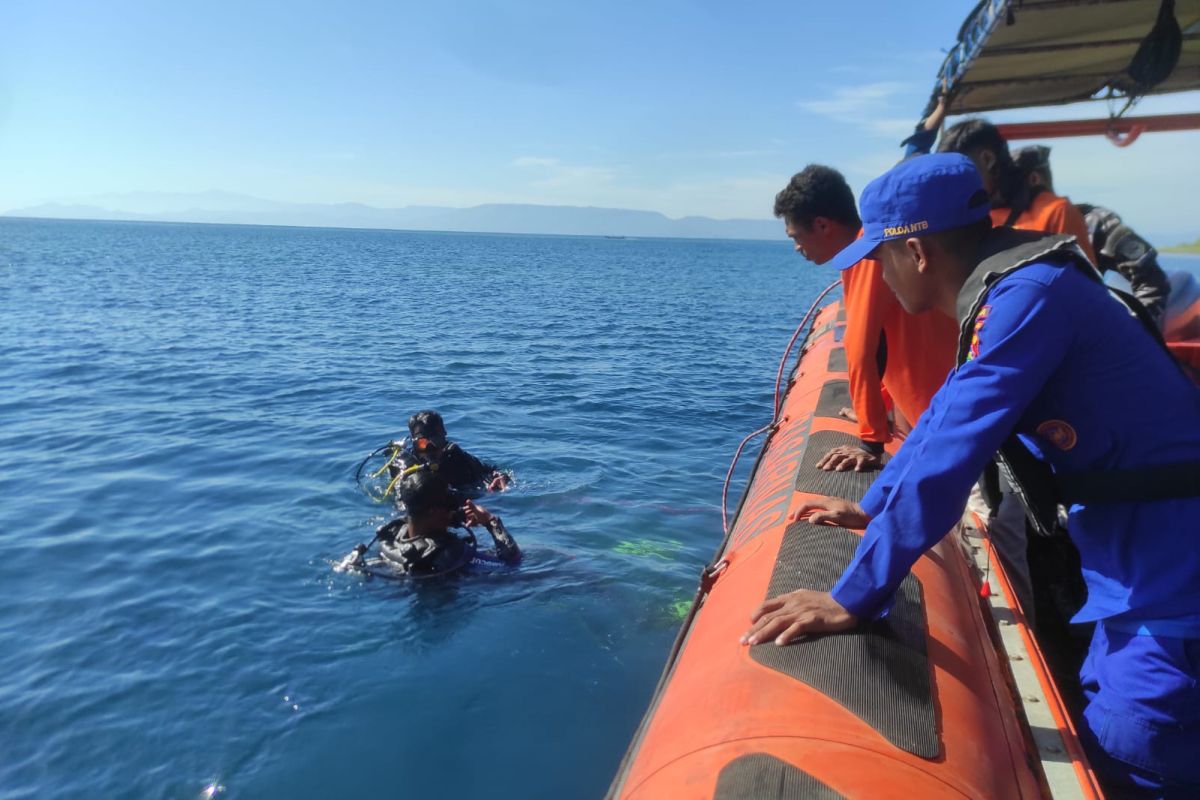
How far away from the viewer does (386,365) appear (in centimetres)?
1647

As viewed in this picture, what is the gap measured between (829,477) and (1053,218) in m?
1.56

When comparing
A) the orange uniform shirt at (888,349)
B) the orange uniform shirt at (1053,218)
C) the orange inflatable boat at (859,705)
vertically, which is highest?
the orange uniform shirt at (1053,218)

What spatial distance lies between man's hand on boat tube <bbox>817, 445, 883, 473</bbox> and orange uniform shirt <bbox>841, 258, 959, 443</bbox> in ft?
0.29

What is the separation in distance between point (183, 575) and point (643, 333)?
58.1ft

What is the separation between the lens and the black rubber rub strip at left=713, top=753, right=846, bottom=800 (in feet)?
5.95

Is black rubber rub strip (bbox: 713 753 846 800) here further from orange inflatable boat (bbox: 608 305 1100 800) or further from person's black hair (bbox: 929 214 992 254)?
person's black hair (bbox: 929 214 992 254)

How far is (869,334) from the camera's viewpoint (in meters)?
3.56

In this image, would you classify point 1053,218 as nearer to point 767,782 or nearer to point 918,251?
point 918,251

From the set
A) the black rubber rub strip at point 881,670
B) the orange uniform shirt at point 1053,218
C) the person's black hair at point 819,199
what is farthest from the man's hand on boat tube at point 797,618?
the person's black hair at point 819,199

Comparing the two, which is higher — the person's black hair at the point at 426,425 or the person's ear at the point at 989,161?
the person's ear at the point at 989,161

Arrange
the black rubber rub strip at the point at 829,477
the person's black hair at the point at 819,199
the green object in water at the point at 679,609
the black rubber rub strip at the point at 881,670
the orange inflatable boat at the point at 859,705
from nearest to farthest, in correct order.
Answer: the orange inflatable boat at the point at 859,705, the black rubber rub strip at the point at 881,670, the black rubber rub strip at the point at 829,477, the person's black hair at the point at 819,199, the green object in water at the point at 679,609

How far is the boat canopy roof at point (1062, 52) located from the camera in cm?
411

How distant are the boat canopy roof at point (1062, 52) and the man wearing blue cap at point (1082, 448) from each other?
2616 millimetres

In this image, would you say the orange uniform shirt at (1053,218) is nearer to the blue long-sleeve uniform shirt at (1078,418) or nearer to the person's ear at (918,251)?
the person's ear at (918,251)
